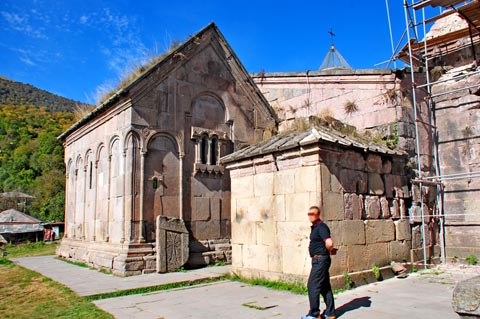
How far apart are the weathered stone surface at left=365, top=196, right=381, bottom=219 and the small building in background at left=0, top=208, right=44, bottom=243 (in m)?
20.9

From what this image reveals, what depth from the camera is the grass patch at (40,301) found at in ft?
20.7

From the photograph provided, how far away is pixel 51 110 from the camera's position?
67375mm

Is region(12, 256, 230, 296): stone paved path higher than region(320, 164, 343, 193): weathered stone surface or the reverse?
the reverse

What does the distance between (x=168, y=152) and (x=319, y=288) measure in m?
6.58

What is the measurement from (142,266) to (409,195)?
6.66m

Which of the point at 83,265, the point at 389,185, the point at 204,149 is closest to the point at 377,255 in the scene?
the point at 389,185

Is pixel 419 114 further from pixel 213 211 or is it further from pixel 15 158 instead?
pixel 15 158

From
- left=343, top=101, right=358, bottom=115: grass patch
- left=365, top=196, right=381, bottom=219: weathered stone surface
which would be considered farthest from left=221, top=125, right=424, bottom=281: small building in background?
left=343, top=101, right=358, bottom=115: grass patch

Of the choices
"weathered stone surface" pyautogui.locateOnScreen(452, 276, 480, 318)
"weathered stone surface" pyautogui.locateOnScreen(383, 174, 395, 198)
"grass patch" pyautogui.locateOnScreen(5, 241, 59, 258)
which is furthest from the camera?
"grass patch" pyautogui.locateOnScreen(5, 241, 59, 258)

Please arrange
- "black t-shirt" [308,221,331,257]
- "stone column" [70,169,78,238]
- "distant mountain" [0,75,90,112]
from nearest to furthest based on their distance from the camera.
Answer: "black t-shirt" [308,221,331,257] → "stone column" [70,169,78,238] → "distant mountain" [0,75,90,112]

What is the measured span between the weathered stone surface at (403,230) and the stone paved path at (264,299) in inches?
34.3

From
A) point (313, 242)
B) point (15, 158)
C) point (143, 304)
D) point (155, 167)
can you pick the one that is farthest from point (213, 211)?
point (15, 158)

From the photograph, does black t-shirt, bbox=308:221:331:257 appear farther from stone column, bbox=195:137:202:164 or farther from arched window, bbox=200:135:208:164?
arched window, bbox=200:135:208:164

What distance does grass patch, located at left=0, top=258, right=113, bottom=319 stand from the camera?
6.32 m
